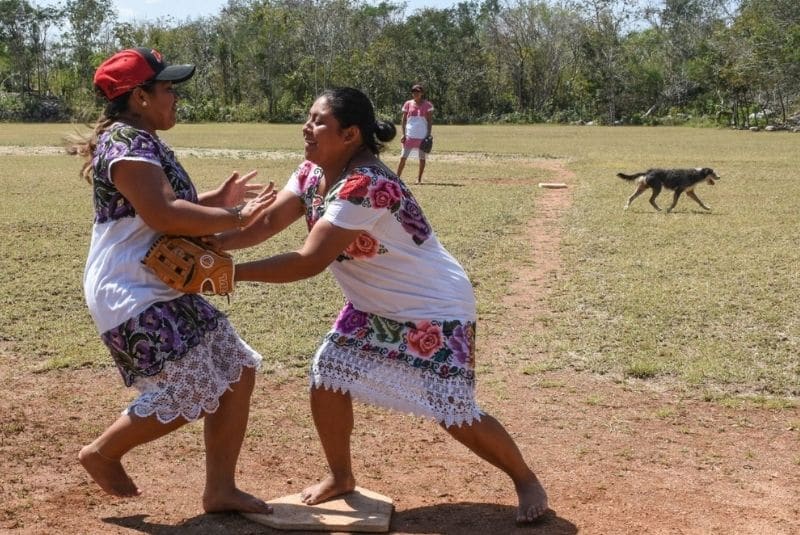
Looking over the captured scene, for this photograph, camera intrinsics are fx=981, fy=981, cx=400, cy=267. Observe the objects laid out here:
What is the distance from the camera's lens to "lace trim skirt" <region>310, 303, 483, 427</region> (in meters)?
3.75

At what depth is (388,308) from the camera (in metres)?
3.78

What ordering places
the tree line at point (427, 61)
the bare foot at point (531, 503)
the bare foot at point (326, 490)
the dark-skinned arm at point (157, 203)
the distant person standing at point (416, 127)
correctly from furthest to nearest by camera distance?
the tree line at point (427, 61) → the distant person standing at point (416, 127) → the bare foot at point (326, 490) → the bare foot at point (531, 503) → the dark-skinned arm at point (157, 203)

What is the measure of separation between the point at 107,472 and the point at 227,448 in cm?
46

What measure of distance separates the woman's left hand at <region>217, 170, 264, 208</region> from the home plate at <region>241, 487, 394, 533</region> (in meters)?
1.25

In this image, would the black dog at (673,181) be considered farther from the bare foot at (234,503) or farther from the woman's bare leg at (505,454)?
the bare foot at (234,503)

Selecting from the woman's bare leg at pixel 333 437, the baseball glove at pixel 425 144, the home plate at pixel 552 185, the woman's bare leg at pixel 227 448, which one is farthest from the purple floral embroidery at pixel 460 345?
the baseball glove at pixel 425 144

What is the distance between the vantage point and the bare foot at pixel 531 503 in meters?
3.88

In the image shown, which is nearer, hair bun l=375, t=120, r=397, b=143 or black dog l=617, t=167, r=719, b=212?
hair bun l=375, t=120, r=397, b=143

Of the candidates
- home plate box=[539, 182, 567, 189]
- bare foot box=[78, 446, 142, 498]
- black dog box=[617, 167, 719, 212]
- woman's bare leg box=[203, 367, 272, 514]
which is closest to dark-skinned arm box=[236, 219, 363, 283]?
woman's bare leg box=[203, 367, 272, 514]

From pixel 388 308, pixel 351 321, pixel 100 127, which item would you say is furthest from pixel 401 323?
pixel 100 127

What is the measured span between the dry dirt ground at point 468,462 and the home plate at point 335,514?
0.07 m

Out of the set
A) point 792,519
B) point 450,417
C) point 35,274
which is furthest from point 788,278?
point 35,274

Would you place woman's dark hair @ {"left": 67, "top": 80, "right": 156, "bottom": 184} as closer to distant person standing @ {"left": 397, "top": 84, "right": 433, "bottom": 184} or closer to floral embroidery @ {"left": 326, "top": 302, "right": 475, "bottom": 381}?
floral embroidery @ {"left": 326, "top": 302, "right": 475, "bottom": 381}

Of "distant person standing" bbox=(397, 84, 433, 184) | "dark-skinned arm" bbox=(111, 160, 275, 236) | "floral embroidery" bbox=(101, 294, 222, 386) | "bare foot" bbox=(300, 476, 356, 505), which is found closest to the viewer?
"dark-skinned arm" bbox=(111, 160, 275, 236)
